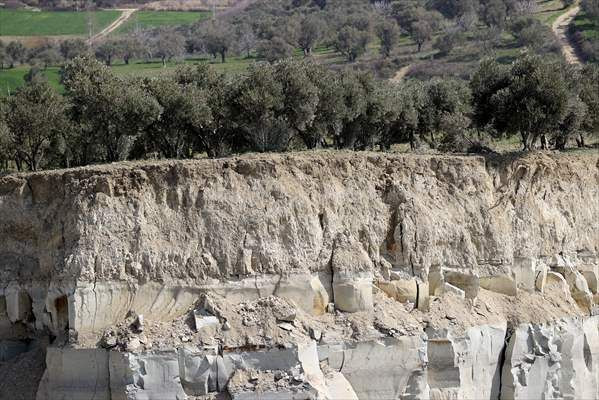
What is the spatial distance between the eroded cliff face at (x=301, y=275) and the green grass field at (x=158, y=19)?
92.4 metres

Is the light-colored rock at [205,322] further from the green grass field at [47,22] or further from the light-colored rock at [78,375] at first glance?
the green grass field at [47,22]

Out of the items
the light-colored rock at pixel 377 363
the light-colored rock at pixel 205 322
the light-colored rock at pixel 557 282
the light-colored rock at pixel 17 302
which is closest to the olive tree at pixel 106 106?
the light-colored rock at pixel 17 302

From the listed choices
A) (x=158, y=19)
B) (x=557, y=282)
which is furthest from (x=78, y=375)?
(x=158, y=19)

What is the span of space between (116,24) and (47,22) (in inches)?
400

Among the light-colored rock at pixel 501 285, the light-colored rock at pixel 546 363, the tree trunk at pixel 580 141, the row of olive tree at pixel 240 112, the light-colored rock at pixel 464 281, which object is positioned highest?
the row of olive tree at pixel 240 112

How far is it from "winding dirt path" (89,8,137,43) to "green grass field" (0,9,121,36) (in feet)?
2.15

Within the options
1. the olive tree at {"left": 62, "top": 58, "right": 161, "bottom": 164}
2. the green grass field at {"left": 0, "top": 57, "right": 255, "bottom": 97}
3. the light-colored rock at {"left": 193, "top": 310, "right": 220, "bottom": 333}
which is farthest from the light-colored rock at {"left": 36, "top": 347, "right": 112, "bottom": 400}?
the green grass field at {"left": 0, "top": 57, "right": 255, "bottom": 97}

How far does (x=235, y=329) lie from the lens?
32.9 meters

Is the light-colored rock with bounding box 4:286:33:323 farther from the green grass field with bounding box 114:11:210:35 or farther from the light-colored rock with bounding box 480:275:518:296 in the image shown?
the green grass field with bounding box 114:11:210:35

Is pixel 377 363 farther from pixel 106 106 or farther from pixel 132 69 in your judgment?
pixel 132 69

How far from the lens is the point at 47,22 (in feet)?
404

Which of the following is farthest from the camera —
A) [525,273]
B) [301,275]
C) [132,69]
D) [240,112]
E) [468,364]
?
[132,69]

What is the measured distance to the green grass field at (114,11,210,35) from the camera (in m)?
127

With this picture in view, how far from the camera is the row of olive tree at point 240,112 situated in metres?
41.1
